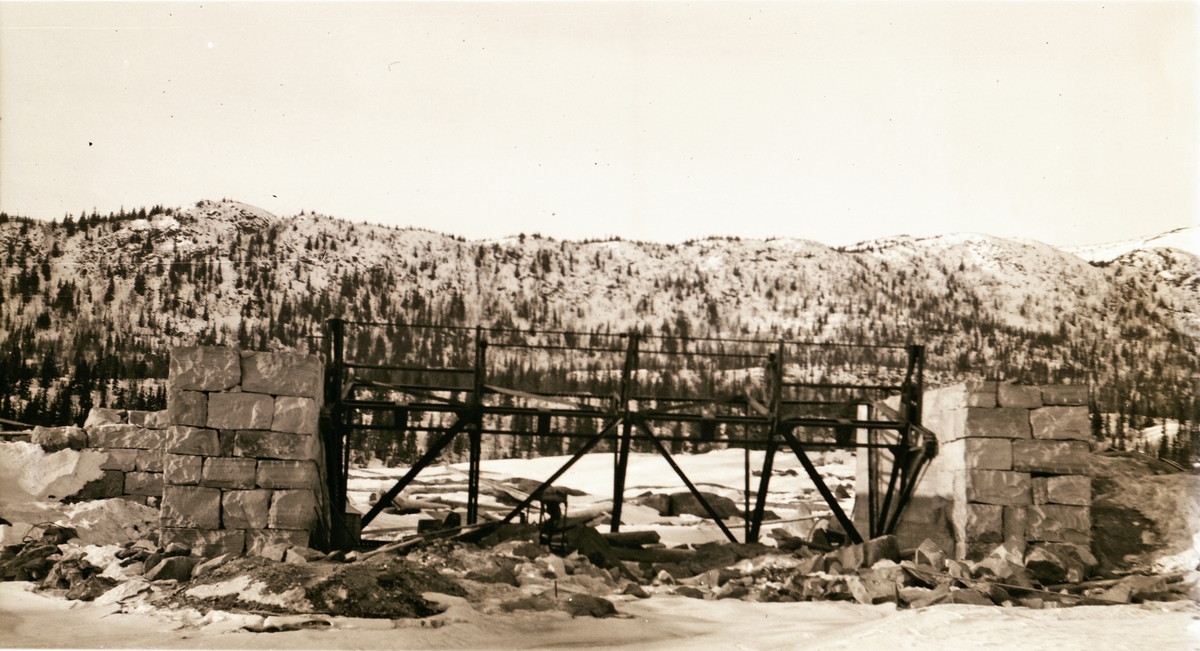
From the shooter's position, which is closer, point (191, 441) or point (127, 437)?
point (191, 441)

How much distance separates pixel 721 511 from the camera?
1645 centimetres

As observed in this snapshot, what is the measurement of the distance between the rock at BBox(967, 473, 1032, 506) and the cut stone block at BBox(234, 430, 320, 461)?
650 cm

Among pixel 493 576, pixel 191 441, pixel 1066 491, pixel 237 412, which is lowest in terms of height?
pixel 493 576

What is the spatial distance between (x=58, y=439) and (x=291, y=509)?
19.2ft

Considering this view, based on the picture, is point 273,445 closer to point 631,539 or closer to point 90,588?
point 90,588

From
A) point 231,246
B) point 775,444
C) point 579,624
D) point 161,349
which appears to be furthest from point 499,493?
point 231,246

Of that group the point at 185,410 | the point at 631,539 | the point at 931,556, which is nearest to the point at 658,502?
the point at 631,539

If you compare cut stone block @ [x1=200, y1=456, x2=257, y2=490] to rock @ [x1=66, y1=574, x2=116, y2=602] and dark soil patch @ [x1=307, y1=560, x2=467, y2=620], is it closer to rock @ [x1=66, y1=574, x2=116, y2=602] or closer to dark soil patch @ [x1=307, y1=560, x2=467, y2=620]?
rock @ [x1=66, y1=574, x2=116, y2=602]

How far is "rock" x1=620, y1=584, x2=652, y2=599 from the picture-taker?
936 cm

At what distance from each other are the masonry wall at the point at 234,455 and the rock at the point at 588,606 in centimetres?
254

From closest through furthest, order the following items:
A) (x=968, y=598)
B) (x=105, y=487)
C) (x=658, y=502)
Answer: (x=968, y=598) → (x=105, y=487) → (x=658, y=502)

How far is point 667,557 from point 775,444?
1743 mm

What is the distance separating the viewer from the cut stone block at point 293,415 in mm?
9188

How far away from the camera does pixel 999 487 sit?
33.2 feet
